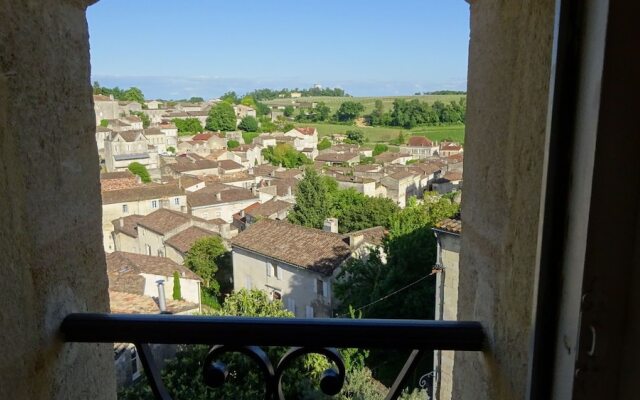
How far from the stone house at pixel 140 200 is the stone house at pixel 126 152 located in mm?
12338

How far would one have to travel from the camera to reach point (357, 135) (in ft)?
218

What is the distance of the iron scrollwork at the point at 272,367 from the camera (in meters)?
0.91

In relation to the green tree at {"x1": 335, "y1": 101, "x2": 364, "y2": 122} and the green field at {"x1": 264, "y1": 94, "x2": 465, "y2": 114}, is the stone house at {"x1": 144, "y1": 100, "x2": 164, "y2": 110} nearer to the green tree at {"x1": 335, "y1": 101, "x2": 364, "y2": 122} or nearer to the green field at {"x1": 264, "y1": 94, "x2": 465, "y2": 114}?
the green field at {"x1": 264, "y1": 94, "x2": 465, "y2": 114}

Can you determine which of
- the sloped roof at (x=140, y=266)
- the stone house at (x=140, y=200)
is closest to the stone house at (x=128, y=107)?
the stone house at (x=140, y=200)

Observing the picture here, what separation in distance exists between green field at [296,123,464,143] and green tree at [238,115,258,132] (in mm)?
8227

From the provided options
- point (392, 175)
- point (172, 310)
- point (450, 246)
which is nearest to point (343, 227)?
point (392, 175)

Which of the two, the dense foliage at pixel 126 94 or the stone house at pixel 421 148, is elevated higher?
the dense foliage at pixel 126 94

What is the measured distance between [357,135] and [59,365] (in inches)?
2603

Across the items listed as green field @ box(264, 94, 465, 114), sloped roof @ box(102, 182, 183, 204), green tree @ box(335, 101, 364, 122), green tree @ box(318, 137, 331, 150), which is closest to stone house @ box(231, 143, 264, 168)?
green tree @ box(318, 137, 331, 150)

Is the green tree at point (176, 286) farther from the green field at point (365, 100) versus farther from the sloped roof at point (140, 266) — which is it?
the green field at point (365, 100)

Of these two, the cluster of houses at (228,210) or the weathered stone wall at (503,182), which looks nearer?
the weathered stone wall at (503,182)

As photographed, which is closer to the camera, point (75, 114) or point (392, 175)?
point (75, 114)

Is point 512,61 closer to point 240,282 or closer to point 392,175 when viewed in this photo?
point 240,282

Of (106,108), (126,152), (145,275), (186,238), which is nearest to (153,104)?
(106,108)
